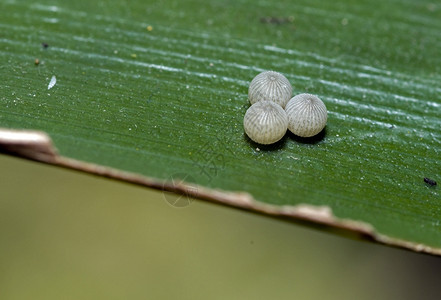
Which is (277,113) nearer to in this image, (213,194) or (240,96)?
(240,96)

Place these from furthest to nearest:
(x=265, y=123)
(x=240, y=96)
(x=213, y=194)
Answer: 1. (x=240, y=96)
2. (x=265, y=123)
3. (x=213, y=194)

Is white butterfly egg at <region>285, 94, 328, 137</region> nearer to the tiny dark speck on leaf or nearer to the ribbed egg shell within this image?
the ribbed egg shell

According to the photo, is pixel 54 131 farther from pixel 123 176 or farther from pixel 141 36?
pixel 141 36

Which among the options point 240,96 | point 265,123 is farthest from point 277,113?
point 240,96

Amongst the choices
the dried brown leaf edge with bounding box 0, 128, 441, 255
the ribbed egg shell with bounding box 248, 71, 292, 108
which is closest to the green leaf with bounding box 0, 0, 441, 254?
the dried brown leaf edge with bounding box 0, 128, 441, 255

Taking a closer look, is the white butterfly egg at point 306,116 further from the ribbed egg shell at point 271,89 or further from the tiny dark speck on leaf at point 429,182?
the tiny dark speck on leaf at point 429,182

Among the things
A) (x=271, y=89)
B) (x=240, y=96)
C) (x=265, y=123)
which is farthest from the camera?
(x=240, y=96)

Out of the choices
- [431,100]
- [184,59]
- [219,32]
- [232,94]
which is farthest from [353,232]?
[219,32]

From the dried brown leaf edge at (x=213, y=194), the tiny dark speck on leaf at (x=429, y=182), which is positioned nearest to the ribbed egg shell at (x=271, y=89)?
the dried brown leaf edge at (x=213, y=194)
